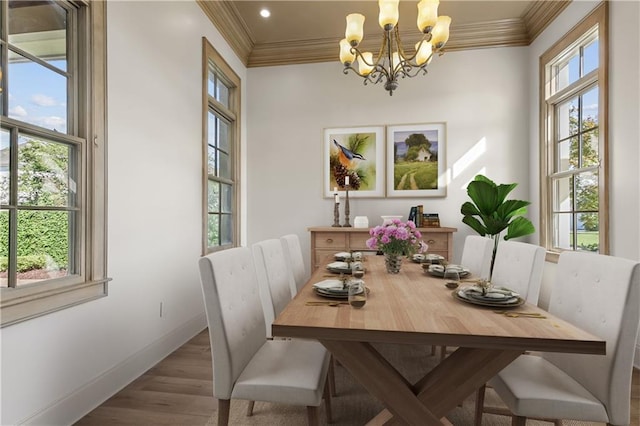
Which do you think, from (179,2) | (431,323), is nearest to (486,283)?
(431,323)

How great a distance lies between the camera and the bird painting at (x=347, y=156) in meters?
4.26

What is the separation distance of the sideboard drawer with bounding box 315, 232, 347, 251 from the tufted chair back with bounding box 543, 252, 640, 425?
249 cm

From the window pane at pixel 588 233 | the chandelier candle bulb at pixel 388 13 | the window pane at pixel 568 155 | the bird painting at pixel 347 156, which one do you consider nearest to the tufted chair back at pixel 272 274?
the chandelier candle bulb at pixel 388 13

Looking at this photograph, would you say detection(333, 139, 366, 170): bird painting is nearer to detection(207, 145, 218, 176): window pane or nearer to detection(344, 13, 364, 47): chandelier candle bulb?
detection(207, 145, 218, 176): window pane

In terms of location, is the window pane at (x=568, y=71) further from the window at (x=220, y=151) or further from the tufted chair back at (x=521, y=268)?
the window at (x=220, y=151)

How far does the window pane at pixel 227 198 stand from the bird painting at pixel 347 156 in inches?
57.9

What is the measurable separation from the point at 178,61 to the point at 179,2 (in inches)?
20.0

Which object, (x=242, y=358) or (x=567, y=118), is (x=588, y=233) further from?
(x=242, y=358)

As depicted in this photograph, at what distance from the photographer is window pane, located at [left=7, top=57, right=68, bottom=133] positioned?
5.09 feet

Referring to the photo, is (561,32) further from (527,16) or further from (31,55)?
(31,55)

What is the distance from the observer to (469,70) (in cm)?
405

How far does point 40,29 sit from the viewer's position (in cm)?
171

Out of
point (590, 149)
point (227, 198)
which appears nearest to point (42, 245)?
point (227, 198)

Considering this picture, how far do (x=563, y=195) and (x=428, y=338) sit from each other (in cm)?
338
